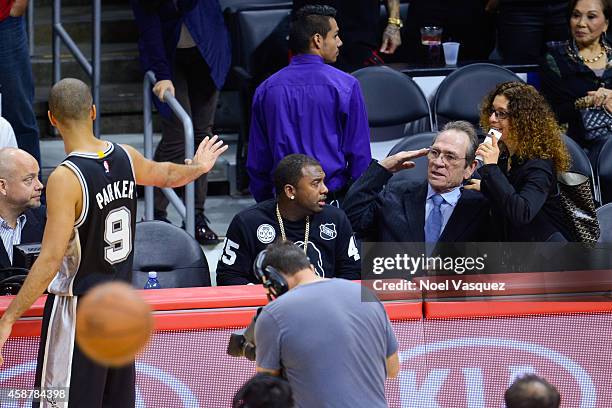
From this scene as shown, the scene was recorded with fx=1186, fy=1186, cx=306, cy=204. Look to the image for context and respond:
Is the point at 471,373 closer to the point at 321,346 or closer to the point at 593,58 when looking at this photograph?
the point at 321,346

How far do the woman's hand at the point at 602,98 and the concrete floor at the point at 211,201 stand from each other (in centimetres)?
259

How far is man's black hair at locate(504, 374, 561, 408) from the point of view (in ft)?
11.7

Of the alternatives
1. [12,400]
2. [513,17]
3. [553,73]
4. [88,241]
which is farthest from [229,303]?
[513,17]

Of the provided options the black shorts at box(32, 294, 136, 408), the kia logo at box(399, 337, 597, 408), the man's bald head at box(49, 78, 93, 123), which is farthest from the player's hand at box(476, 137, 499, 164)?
the black shorts at box(32, 294, 136, 408)

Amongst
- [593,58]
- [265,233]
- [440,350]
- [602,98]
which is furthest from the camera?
[593,58]

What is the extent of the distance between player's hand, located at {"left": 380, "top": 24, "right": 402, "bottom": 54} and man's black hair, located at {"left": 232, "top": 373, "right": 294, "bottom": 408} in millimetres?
5488

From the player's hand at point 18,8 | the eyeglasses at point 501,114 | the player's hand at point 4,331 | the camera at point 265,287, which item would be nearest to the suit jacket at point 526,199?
the eyeglasses at point 501,114

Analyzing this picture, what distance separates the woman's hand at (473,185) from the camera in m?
6.16

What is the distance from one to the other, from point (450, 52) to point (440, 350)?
4094 mm

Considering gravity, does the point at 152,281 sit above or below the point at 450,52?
below

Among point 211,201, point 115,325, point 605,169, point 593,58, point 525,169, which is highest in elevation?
point 115,325

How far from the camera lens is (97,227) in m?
4.85

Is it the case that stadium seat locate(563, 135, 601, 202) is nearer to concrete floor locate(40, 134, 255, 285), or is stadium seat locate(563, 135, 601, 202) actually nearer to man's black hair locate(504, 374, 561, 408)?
concrete floor locate(40, 134, 255, 285)

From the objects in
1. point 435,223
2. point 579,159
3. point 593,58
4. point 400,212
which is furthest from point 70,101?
point 593,58
